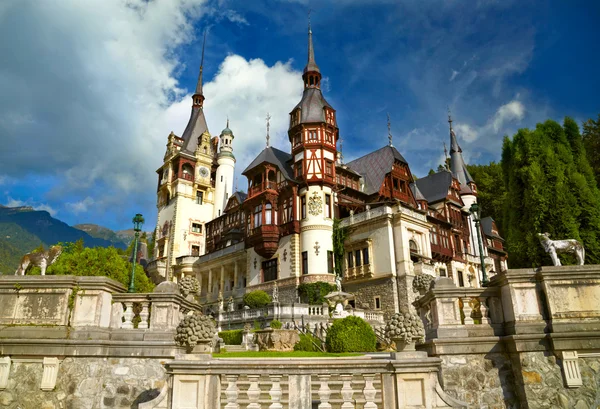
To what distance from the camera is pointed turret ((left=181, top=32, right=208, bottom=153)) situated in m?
62.5

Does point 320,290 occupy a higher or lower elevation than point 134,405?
higher

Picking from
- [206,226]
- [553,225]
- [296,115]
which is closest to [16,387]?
[553,225]

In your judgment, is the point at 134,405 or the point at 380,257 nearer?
the point at 134,405

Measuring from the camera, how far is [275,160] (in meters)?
42.7

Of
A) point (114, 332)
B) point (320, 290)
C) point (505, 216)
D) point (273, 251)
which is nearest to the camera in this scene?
point (114, 332)

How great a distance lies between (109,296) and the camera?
9.67 metres

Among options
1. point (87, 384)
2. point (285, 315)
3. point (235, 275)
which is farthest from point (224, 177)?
point (87, 384)

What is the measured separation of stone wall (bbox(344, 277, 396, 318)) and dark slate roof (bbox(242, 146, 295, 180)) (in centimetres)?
1220

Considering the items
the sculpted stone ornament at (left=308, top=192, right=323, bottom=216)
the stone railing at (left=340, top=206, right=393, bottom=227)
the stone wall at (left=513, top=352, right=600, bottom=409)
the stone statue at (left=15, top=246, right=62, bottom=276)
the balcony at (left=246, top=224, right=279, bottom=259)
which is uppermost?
the sculpted stone ornament at (left=308, top=192, right=323, bottom=216)

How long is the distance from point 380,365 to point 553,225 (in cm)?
1383

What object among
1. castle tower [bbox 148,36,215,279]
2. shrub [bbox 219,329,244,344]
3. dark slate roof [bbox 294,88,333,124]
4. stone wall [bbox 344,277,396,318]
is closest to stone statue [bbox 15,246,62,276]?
shrub [bbox 219,329,244,344]

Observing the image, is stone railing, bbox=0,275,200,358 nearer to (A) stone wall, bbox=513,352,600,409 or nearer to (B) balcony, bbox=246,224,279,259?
(A) stone wall, bbox=513,352,600,409

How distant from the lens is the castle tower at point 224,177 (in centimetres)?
6081

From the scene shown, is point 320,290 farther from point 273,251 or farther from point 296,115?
point 296,115
